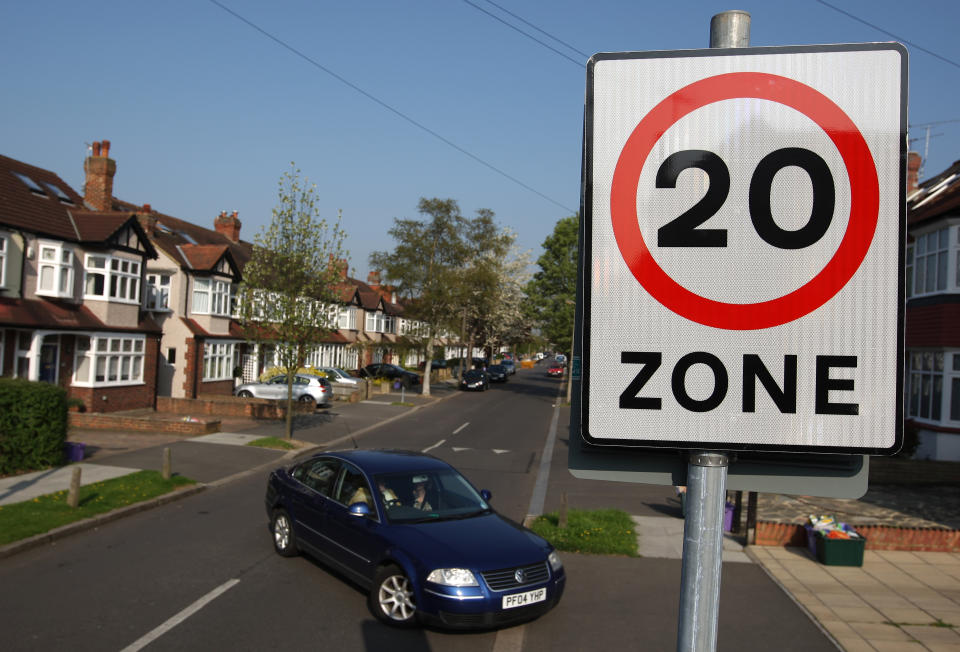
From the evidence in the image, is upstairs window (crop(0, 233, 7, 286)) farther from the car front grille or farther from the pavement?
the car front grille

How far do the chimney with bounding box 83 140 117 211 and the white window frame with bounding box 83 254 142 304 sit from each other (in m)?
6.83

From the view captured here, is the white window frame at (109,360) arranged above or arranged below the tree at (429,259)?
below

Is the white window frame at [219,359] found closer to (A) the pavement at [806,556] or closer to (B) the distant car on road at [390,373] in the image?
(A) the pavement at [806,556]

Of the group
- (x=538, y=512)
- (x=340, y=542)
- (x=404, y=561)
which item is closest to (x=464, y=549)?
(x=404, y=561)

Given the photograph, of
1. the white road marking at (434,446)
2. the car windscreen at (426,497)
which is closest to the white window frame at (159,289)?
the white road marking at (434,446)

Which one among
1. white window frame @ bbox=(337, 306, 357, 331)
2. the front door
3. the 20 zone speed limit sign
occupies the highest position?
white window frame @ bbox=(337, 306, 357, 331)

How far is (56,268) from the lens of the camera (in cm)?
2655

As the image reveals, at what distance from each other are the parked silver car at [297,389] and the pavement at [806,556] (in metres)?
10.4

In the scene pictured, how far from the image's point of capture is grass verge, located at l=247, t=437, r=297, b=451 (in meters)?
22.3

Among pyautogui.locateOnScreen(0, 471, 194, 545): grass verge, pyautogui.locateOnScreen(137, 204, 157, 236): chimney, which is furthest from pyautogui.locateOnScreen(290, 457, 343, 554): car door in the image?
pyautogui.locateOnScreen(137, 204, 157, 236): chimney

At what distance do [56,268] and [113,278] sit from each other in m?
2.56

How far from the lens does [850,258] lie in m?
1.79

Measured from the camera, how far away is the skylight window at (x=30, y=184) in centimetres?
2864

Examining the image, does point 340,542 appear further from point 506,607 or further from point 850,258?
point 850,258
